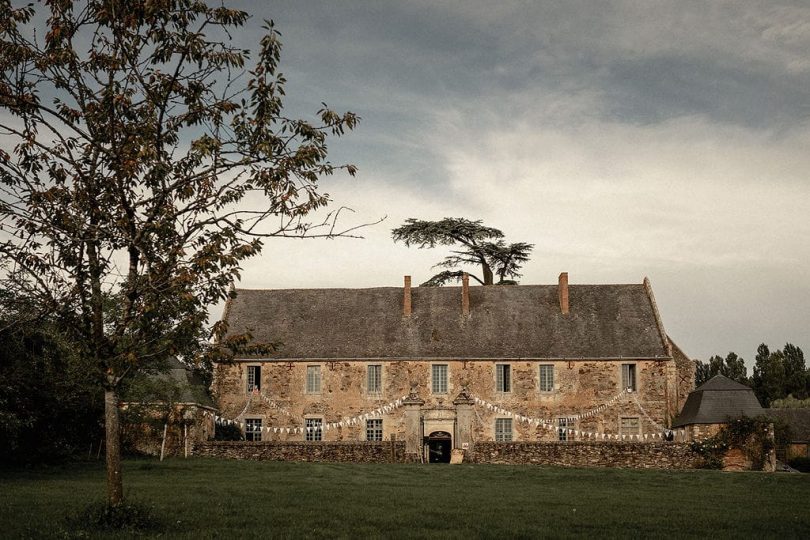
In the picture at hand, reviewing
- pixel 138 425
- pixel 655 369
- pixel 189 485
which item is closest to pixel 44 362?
pixel 189 485

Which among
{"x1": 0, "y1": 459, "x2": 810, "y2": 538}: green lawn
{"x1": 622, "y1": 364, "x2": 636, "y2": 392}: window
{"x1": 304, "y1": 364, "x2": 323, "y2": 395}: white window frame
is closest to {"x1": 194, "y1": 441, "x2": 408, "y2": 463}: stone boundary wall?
{"x1": 0, "y1": 459, "x2": 810, "y2": 538}: green lawn

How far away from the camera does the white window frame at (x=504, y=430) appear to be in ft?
108

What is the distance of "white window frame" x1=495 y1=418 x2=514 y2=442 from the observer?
108ft

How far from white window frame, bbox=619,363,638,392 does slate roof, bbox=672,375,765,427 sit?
275cm

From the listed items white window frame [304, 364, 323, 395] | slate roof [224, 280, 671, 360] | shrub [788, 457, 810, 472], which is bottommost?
shrub [788, 457, 810, 472]

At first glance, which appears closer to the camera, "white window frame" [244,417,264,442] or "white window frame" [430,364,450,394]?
"white window frame" [430,364,450,394]

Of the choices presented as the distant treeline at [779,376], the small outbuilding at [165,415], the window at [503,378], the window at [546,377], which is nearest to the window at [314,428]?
the small outbuilding at [165,415]

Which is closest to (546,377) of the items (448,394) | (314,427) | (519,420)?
(519,420)

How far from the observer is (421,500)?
49.5ft

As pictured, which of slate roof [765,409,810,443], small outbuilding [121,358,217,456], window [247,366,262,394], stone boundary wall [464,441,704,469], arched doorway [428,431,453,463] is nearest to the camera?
small outbuilding [121,358,217,456]

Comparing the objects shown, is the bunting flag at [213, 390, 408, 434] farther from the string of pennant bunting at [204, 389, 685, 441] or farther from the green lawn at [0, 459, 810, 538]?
the green lawn at [0, 459, 810, 538]

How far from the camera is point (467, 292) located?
35.8 m

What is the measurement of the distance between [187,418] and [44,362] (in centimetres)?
858

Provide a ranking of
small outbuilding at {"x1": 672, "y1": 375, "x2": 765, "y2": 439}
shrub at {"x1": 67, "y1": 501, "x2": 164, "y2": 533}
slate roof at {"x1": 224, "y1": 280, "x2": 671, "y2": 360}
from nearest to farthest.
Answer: shrub at {"x1": 67, "y1": 501, "x2": 164, "y2": 533} → small outbuilding at {"x1": 672, "y1": 375, "x2": 765, "y2": 439} → slate roof at {"x1": 224, "y1": 280, "x2": 671, "y2": 360}
